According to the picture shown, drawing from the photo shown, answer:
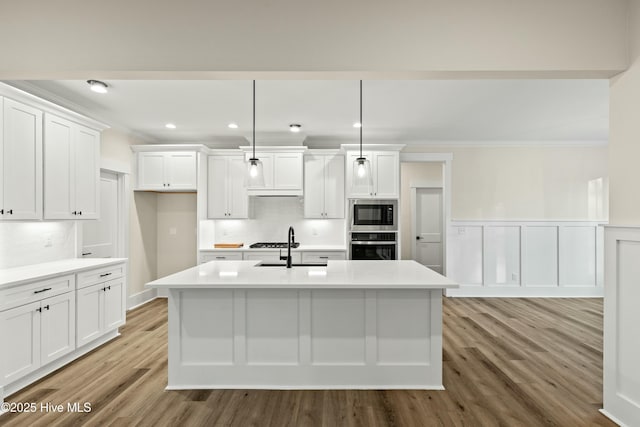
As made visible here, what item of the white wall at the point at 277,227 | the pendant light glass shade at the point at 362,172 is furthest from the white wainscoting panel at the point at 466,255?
the pendant light glass shade at the point at 362,172

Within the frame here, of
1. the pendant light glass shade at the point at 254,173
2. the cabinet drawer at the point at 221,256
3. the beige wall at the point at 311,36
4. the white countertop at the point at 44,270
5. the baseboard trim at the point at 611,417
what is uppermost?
the beige wall at the point at 311,36

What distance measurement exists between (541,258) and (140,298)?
6.56 meters

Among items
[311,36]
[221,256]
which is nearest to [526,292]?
[221,256]

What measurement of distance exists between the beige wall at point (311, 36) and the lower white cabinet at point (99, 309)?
2072mm

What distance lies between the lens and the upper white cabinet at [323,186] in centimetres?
541

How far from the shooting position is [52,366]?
2.92 meters

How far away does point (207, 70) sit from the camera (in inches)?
83.7

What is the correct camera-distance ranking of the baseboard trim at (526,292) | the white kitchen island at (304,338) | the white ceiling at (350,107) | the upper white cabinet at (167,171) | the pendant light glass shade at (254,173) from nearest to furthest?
1. the white kitchen island at (304,338)
2. the pendant light glass shade at (254,173)
3. the white ceiling at (350,107)
4. the upper white cabinet at (167,171)
5. the baseboard trim at (526,292)

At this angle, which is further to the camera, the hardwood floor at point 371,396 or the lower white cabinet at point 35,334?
the lower white cabinet at point 35,334

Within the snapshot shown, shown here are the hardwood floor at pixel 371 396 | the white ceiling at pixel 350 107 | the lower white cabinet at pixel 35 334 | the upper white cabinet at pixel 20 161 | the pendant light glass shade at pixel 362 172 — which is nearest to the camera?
the hardwood floor at pixel 371 396

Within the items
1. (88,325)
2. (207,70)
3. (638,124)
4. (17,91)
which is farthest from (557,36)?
(88,325)

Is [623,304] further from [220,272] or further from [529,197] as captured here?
[529,197]

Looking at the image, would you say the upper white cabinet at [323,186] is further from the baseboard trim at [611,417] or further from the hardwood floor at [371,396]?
the baseboard trim at [611,417]

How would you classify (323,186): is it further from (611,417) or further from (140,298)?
(611,417)
